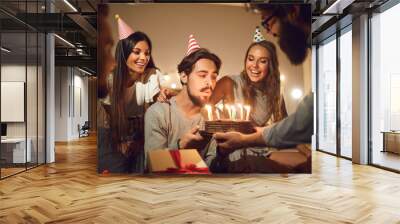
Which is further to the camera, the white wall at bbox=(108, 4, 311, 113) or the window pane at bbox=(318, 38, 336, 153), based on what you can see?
the window pane at bbox=(318, 38, 336, 153)

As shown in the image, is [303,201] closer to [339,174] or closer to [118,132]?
[339,174]

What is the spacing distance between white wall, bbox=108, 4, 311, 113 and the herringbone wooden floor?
179 centimetres

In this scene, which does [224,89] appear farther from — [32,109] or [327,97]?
[327,97]

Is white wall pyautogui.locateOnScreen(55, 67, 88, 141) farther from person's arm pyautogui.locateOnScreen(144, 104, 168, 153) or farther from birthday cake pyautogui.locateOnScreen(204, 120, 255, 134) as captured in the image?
birthday cake pyautogui.locateOnScreen(204, 120, 255, 134)

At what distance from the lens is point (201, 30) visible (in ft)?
22.2

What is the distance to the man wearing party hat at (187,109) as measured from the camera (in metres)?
6.68

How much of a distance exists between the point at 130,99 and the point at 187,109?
39.4 inches

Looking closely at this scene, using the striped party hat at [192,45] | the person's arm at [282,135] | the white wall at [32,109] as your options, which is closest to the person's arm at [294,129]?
the person's arm at [282,135]

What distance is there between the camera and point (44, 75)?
27.7 ft

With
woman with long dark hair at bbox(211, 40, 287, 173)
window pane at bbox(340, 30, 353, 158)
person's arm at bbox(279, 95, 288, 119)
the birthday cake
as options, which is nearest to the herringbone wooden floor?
woman with long dark hair at bbox(211, 40, 287, 173)

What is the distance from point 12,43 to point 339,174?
251 inches

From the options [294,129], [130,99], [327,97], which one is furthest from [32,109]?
[327,97]

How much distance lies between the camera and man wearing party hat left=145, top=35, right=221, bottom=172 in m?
6.68

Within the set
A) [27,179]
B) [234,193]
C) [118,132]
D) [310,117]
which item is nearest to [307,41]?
[310,117]
